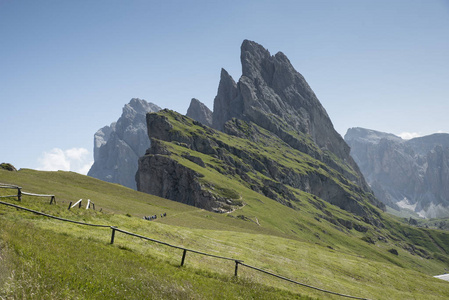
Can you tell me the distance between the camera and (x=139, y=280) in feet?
62.1

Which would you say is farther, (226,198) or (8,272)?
(226,198)

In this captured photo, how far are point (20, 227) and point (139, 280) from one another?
982 centimetres

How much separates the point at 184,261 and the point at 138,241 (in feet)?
18.8

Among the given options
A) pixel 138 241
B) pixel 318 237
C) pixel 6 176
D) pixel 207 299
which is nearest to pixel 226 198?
pixel 318 237

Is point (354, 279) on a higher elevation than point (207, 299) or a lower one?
lower

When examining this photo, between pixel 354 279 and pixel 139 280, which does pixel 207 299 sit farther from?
pixel 354 279

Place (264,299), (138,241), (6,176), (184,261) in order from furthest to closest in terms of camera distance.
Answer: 1. (6,176)
2. (138,241)
3. (184,261)
4. (264,299)

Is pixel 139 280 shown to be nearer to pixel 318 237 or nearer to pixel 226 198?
pixel 226 198

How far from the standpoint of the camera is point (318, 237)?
630 ft

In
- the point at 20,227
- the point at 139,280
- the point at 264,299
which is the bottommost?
the point at 264,299

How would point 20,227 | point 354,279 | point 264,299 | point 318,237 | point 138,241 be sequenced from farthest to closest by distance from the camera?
1. point 318,237
2. point 354,279
3. point 138,241
4. point 264,299
5. point 20,227

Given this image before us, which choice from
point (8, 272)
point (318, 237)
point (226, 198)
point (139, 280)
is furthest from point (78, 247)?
point (318, 237)

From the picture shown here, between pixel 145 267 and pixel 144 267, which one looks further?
pixel 145 267

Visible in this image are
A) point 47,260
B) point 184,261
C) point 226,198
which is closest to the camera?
point 47,260
